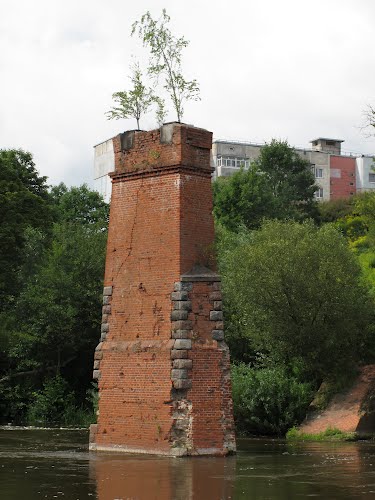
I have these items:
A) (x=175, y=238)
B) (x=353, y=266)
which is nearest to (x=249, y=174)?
(x=353, y=266)

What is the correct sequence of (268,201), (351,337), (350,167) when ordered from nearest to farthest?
(351,337) < (268,201) < (350,167)

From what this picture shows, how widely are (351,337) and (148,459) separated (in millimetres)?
13356

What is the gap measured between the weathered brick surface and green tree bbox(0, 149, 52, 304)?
21169 mm

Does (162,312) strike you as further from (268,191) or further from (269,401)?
(268,191)

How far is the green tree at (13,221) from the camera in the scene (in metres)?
45.3

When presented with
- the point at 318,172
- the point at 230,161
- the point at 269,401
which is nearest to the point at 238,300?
the point at 269,401

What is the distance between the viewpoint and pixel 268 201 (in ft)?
218

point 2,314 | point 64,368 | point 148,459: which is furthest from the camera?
point 64,368

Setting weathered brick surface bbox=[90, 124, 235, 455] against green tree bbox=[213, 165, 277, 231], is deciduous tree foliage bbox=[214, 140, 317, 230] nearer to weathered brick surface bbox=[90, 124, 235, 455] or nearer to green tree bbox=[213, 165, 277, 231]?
green tree bbox=[213, 165, 277, 231]

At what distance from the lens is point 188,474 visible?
61.8 feet

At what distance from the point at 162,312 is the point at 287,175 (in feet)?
169

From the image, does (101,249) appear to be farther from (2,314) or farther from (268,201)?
(268,201)

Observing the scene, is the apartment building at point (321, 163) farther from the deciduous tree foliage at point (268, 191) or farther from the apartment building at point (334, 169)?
the deciduous tree foliage at point (268, 191)

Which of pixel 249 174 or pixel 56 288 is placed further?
pixel 249 174
